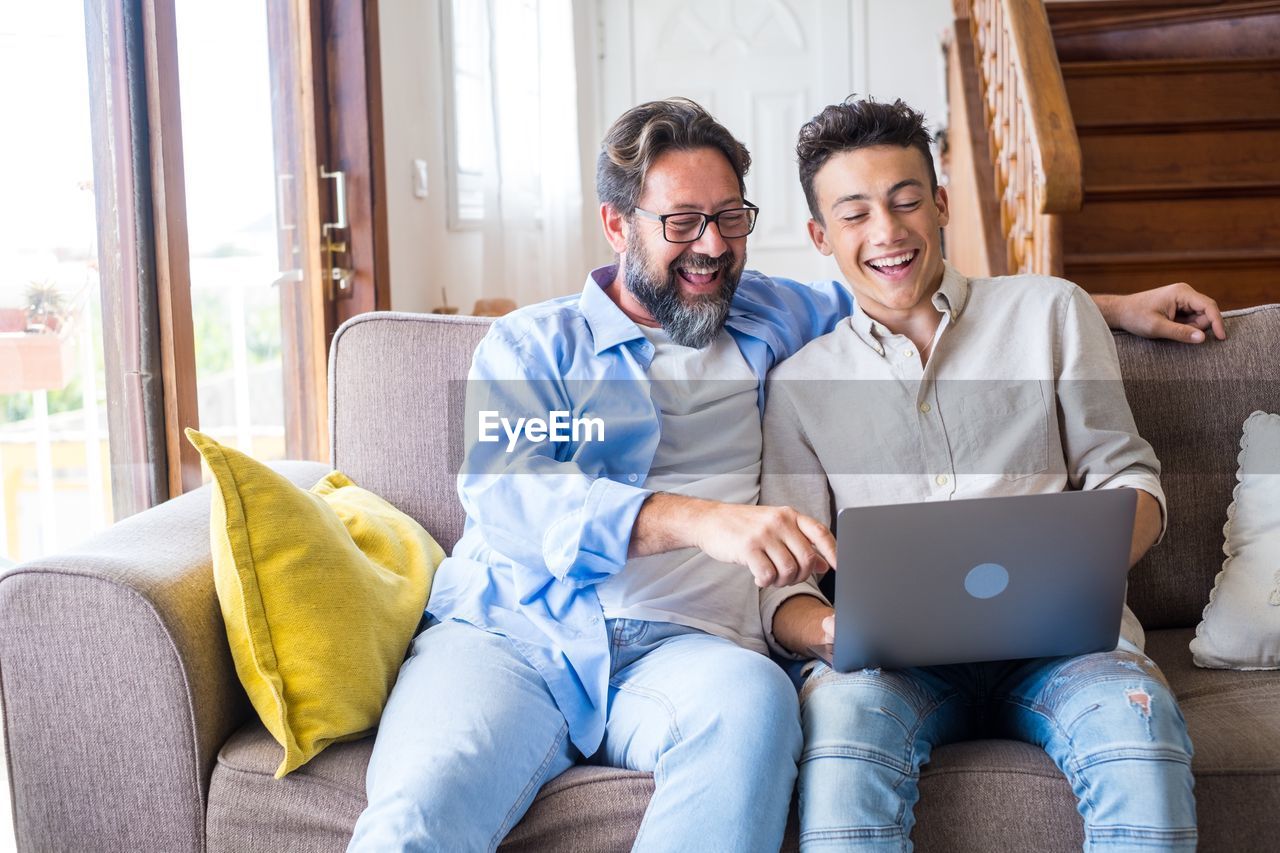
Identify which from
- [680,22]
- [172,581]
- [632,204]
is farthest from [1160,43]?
[172,581]

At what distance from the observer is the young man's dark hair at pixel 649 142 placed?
1.68m

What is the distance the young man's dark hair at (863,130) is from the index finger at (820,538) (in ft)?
2.04

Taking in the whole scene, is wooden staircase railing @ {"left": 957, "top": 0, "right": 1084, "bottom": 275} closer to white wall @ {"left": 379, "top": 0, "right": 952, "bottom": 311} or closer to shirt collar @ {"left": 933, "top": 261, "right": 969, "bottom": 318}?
white wall @ {"left": 379, "top": 0, "right": 952, "bottom": 311}

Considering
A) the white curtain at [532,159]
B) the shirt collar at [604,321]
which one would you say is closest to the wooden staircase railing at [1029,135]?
the shirt collar at [604,321]

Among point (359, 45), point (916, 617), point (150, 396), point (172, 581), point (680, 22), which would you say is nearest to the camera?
point (916, 617)

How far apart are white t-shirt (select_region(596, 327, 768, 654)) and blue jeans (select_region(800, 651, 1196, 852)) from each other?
17 centimetres

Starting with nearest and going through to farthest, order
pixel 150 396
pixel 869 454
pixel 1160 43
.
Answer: pixel 869 454 < pixel 150 396 < pixel 1160 43

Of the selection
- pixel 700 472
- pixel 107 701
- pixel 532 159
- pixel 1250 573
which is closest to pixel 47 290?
pixel 107 701

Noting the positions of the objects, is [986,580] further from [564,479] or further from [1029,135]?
[1029,135]

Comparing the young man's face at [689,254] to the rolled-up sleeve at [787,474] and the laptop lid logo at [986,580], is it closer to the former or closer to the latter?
the rolled-up sleeve at [787,474]

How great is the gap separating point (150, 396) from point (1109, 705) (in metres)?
1.78

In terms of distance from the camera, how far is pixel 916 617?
4.06 ft

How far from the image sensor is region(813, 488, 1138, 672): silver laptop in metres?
1.17

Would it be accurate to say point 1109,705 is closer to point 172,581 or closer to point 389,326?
point 172,581
